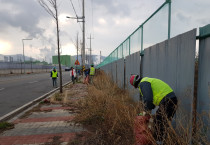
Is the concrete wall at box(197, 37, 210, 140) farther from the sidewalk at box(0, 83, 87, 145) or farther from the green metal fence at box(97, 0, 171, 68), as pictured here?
the sidewalk at box(0, 83, 87, 145)

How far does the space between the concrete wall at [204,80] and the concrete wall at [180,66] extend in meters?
0.11

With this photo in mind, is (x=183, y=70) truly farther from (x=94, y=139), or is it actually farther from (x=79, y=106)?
(x=79, y=106)

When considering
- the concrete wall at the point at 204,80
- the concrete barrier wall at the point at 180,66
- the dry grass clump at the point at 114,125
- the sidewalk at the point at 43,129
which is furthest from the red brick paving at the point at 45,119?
the concrete wall at the point at 204,80

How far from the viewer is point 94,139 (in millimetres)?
3365

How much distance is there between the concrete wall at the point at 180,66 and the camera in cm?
251

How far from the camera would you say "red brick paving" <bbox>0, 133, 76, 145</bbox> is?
3.40 meters

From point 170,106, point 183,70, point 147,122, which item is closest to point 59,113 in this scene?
point 147,122

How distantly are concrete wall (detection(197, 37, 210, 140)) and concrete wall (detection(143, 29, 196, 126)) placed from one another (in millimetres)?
111

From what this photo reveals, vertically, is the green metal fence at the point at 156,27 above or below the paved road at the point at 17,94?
above

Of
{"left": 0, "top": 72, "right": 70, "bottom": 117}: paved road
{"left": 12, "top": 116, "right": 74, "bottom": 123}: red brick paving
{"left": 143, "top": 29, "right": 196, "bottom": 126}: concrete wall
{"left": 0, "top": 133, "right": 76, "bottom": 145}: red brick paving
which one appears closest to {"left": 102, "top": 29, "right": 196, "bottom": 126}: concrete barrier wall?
{"left": 143, "top": 29, "right": 196, "bottom": 126}: concrete wall

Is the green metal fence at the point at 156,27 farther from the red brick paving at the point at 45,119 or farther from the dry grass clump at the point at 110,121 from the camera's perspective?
the red brick paving at the point at 45,119

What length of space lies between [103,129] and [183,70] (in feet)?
7.46

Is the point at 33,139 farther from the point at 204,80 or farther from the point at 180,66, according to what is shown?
the point at 204,80

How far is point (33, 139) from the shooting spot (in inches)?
138
